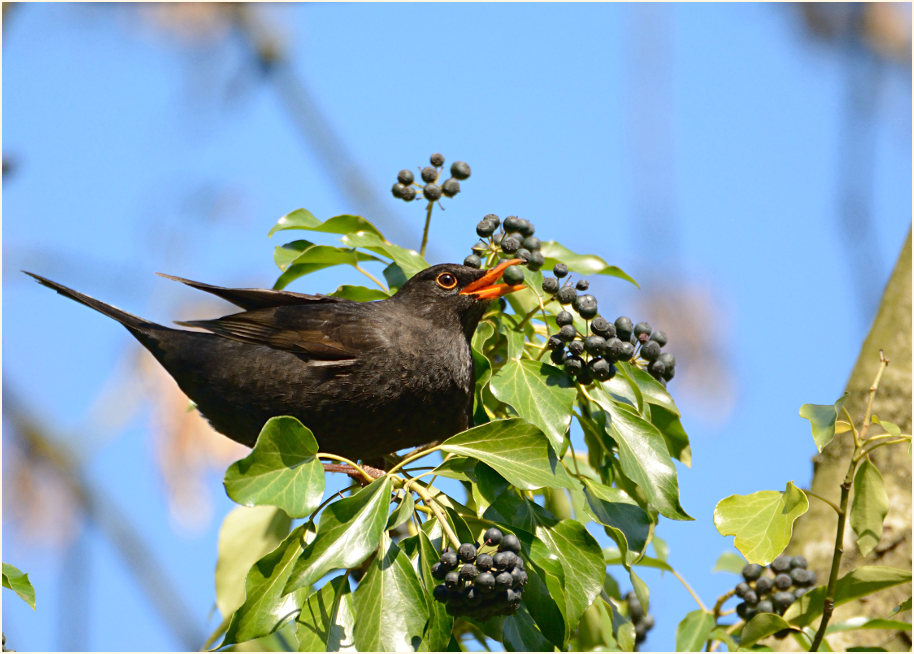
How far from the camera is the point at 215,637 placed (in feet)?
10.8

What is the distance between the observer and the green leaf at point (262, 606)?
2480 millimetres

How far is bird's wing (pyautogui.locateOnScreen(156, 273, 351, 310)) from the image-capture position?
359 cm

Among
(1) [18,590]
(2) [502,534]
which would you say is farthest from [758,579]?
(1) [18,590]

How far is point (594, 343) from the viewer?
2.79m

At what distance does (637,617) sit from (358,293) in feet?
5.70

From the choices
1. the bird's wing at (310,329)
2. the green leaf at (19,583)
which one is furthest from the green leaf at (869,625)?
the green leaf at (19,583)

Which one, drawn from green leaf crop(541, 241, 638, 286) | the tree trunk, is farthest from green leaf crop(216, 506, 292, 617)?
the tree trunk

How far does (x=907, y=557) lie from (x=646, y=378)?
178 cm

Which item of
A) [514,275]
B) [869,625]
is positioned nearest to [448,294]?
[514,275]

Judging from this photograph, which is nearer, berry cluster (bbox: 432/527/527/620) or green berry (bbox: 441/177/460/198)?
berry cluster (bbox: 432/527/527/620)

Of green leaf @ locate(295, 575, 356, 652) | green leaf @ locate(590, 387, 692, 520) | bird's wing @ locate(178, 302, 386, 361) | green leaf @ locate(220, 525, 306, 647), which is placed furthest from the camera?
bird's wing @ locate(178, 302, 386, 361)

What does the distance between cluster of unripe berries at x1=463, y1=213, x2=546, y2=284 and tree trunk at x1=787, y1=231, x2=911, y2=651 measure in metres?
1.66

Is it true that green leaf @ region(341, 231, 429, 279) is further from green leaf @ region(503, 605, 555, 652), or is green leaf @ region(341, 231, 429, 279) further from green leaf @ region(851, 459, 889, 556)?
green leaf @ region(851, 459, 889, 556)

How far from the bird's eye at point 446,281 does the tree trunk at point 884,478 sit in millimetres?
1746
